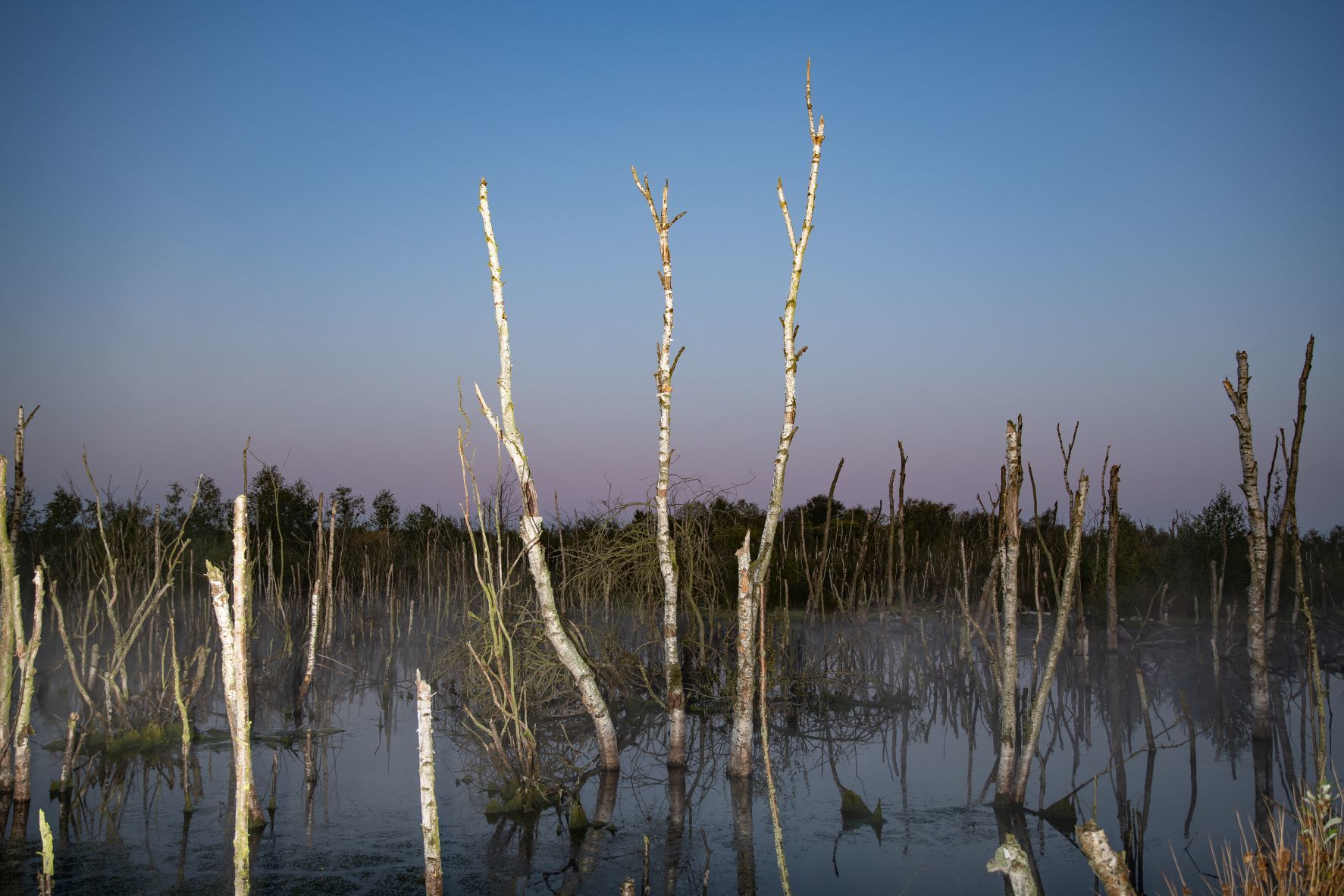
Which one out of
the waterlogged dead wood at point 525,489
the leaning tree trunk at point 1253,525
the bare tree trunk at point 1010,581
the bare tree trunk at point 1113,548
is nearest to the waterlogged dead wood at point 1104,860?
the bare tree trunk at point 1010,581

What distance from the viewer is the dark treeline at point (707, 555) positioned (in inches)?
473

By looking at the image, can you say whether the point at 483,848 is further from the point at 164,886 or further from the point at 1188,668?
the point at 1188,668

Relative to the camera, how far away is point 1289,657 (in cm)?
1603

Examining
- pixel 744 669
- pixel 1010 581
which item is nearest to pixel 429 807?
pixel 744 669

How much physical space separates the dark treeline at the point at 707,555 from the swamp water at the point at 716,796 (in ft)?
5.37

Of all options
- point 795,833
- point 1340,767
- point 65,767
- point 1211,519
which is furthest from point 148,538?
point 1211,519

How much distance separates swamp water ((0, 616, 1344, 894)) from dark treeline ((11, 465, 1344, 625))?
64.4 inches

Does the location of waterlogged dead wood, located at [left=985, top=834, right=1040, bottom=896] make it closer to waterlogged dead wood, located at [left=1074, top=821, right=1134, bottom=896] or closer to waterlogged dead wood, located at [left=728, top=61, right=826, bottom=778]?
waterlogged dead wood, located at [left=1074, top=821, right=1134, bottom=896]

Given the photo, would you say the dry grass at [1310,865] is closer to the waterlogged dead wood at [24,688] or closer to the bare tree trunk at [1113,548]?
the waterlogged dead wood at [24,688]

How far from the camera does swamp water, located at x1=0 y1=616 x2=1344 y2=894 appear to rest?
6676mm

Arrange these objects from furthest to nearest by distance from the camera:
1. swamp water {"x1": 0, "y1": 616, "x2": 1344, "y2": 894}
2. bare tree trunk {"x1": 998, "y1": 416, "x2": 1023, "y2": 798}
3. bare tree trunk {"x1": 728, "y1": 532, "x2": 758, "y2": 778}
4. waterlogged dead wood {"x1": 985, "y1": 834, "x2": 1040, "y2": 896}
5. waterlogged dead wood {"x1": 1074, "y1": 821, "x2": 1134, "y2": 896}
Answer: bare tree trunk {"x1": 728, "y1": 532, "x2": 758, "y2": 778}, bare tree trunk {"x1": 998, "y1": 416, "x2": 1023, "y2": 798}, swamp water {"x1": 0, "y1": 616, "x2": 1344, "y2": 894}, waterlogged dead wood {"x1": 985, "y1": 834, "x2": 1040, "y2": 896}, waterlogged dead wood {"x1": 1074, "y1": 821, "x2": 1134, "y2": 896}

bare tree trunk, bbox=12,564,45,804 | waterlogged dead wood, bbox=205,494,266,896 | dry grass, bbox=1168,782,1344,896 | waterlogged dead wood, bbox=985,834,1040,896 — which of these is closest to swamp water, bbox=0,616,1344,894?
bare tree trunk, bbox=12,564,45,804

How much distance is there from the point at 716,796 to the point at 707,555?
384 centimetres

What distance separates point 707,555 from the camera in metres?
12.1
